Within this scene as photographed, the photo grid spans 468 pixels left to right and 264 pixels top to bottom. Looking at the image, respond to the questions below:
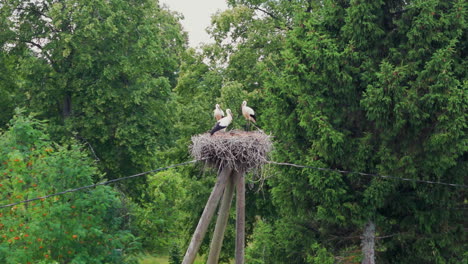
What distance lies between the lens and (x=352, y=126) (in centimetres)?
1484

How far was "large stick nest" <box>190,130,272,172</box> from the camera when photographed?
33.3ft

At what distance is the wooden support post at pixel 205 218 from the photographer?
33.3 ft

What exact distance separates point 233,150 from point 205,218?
3.85 ft

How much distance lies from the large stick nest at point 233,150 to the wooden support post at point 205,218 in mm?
213

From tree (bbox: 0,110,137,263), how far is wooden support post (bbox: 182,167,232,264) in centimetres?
358

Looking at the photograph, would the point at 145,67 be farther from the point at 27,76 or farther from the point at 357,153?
the point at 357,153

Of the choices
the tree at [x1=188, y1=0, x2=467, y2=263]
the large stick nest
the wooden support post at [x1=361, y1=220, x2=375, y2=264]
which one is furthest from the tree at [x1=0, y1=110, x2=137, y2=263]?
the wooden support post at [x1=361, y1=220, x2=375, y2=264]

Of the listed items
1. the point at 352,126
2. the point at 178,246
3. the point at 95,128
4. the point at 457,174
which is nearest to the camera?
the point at 457,174

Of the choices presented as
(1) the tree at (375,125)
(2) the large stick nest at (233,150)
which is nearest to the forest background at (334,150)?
(1) the tree at (375,125)

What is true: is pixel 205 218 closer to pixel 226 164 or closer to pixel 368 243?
pixel 226 164

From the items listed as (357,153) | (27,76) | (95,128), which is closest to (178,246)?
(95,128)

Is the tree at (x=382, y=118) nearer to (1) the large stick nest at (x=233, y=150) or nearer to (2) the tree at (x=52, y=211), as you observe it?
(1) the large stick nest at (x=233, y=150)

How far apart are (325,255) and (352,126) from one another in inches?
121

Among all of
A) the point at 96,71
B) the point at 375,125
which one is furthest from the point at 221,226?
the point at 96,71
